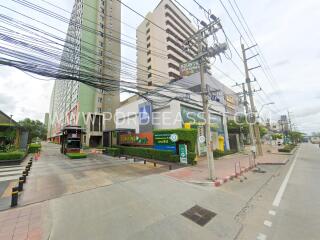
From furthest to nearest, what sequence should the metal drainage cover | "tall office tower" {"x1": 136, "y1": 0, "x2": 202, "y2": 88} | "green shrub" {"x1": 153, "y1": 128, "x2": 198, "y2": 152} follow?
"tall office tower" {"x1": 136, "y1": 0, "x2": 202, "y2": 88} → "green shrub" {"x1": 153, "y1": 128, "x2": 198, "y2": 152} → the metal drainage cover

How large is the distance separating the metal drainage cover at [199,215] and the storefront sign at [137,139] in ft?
41.8

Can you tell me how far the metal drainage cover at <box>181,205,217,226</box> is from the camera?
161 inches

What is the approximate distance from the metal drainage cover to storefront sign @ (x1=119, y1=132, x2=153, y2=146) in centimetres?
1273

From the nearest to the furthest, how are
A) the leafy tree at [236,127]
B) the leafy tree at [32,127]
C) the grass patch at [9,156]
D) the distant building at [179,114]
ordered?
the grass patch at [9,156], the distant building at [179,114], the leafy tree at [236,127], the leafy tree at [32,127]

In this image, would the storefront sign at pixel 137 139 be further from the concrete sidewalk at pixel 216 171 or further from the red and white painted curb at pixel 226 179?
the red and white painted curb at pixel 226 179

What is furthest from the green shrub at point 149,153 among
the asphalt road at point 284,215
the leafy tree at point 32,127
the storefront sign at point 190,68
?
the leafy tree at point 32,127

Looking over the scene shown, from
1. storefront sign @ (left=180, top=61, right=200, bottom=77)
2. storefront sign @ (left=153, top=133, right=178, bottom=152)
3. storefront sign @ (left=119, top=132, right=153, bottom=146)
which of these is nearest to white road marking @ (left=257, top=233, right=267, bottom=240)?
storefront sign @ (left=180, top=61, right=200, bottom=77)

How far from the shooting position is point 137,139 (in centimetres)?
1914

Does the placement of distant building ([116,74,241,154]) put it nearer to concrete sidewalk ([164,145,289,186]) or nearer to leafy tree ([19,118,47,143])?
concrete sidewalk ([164,145,289,186])

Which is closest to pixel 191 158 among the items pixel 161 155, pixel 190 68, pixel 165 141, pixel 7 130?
pixel 161 155

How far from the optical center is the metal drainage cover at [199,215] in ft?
13.4

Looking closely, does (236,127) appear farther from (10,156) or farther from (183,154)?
(10,156)

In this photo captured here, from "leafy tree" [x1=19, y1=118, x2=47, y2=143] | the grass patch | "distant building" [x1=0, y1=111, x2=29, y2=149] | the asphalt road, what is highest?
"leafy tree" [x1=19, y1=118, x2=47, y2=143]

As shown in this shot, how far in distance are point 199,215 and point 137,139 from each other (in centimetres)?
1527
